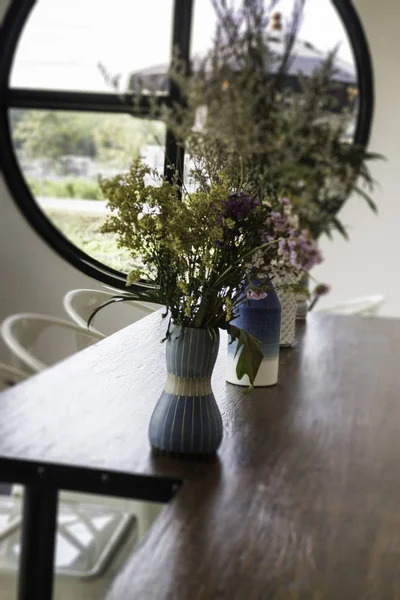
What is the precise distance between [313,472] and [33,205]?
3.17 m

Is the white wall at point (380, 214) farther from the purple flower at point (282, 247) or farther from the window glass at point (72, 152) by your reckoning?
the purple flower at point (282, 247)

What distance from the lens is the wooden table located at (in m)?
0.85

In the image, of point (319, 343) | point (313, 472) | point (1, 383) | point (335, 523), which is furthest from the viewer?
point (319, 343)

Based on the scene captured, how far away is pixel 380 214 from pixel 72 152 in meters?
1.52

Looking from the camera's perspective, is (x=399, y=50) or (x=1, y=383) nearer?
(x=1, y=383)

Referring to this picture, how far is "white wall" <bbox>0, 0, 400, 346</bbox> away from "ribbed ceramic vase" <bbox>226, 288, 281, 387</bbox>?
7.83ft

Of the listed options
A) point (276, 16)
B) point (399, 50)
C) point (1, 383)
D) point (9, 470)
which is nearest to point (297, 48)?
point (276, 16)

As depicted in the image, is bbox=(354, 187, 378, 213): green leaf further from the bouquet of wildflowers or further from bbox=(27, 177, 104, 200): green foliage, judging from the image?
the bouquet of wildflowers

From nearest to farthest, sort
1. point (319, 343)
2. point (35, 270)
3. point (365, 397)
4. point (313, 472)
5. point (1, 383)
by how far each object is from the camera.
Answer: point (313, 472), point (1, 383), point (365, 397), point (319, 343), point (35, 270)

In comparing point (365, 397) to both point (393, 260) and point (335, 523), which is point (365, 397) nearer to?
point (335, 523)

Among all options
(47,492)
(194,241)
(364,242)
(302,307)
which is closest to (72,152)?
(364,242)

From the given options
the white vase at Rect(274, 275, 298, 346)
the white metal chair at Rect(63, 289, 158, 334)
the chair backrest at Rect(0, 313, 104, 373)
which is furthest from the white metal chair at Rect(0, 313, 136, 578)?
the white vase at Rect(274, 275, 298, 346)

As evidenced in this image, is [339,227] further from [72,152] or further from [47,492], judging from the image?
[47,492]

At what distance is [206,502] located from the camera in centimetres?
102
